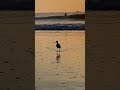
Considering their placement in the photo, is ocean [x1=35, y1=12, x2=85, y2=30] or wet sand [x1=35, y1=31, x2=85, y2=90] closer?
wet sand [x1=35, y1=31, x2=85, y2=90]

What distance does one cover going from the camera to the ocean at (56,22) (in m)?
31.0

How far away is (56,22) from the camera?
35.5 meters

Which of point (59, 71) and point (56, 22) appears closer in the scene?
point (59, 71)

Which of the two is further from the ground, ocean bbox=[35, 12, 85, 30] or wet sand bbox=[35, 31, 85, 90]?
ocean bbox=[35, 12, 85, 30]

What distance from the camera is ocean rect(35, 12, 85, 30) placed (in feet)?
102

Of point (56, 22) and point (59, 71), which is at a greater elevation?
point (56, 22)

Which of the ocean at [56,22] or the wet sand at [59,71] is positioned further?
the ocean at [56,22]

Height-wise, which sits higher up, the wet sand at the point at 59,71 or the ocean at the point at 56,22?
the ocean at the point at 56,22
